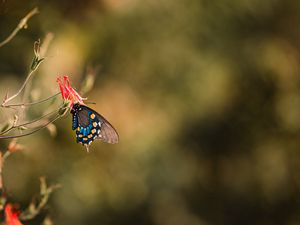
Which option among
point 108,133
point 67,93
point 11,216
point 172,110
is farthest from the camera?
point 172,110

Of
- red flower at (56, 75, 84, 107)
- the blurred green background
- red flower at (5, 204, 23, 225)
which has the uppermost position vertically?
the blurred green background

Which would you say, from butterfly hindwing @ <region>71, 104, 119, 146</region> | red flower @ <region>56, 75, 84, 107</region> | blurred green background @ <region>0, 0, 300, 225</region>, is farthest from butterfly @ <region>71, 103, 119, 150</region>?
blurred green background @ <region>0, 0, 300, 225</region>

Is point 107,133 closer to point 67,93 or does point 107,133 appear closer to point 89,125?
point 89,125

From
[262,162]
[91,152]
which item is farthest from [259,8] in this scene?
[91,152]

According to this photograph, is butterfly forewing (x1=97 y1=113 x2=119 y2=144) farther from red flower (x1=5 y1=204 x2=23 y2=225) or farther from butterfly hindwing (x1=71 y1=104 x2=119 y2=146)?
red flower (x1=5 y1=204 x2=23 y2=225)

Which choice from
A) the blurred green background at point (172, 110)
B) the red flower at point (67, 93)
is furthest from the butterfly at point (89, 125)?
the blurred green background at point (172, 110)

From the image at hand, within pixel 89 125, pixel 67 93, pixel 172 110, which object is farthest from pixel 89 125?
pixel 172 110
